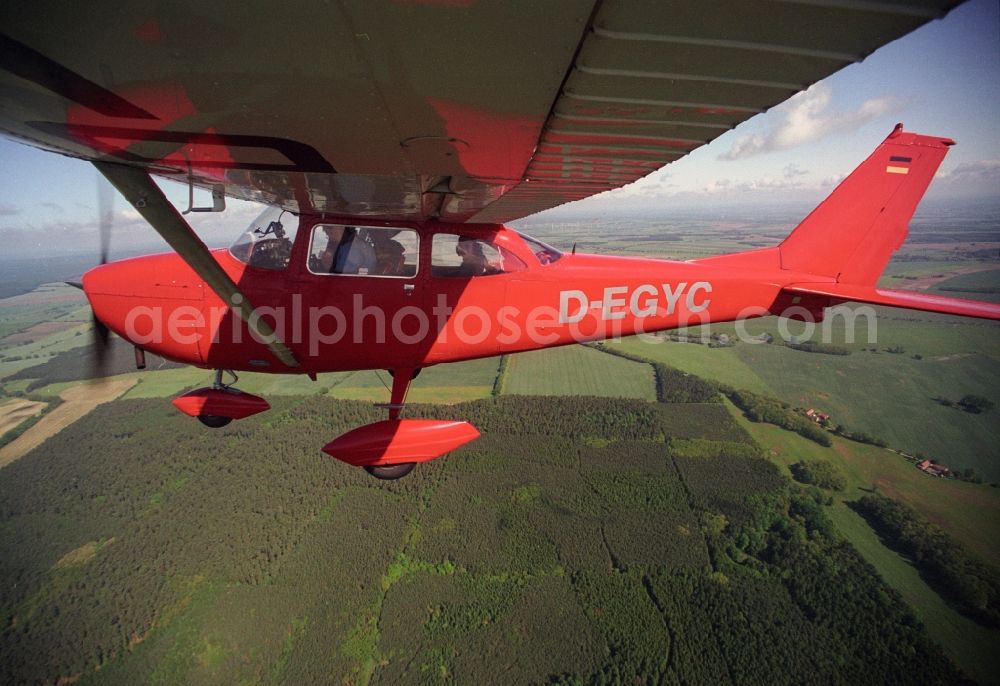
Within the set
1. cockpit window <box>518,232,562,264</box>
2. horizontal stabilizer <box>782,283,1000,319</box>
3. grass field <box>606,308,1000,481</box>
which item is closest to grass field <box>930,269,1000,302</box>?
grass field <box>606,308,1000,481</box>

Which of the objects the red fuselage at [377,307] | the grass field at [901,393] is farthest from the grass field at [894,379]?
the red fuselage at [377,307]

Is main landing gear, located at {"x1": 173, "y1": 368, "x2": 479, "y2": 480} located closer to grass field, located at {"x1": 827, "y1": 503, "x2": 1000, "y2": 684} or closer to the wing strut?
the wing strut

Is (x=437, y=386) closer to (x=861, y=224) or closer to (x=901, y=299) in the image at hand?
(x=861, y=224)

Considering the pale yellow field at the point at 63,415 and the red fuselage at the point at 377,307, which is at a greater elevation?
the red fuselage at the point at 377,307

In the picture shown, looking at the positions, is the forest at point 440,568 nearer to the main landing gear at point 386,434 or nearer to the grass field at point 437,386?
the grass field at point 437,386

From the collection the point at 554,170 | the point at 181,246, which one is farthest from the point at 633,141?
the point at 181,246

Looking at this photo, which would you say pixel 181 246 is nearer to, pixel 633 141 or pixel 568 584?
pixel 633 141

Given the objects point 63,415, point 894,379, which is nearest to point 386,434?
point 63,415
